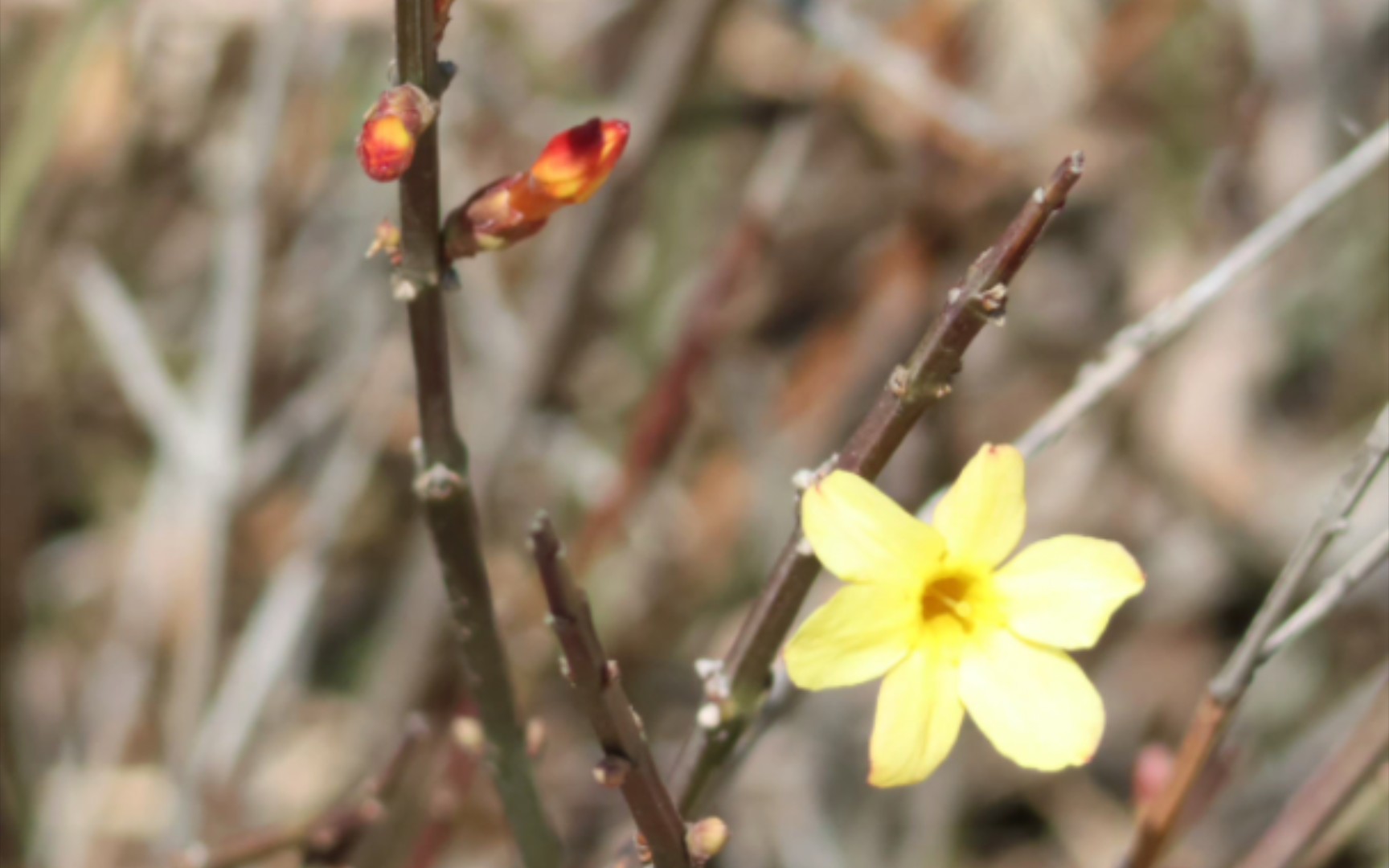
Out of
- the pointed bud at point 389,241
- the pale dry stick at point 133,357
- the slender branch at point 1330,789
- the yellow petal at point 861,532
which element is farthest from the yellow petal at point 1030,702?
the pale dry stick at point 133,357

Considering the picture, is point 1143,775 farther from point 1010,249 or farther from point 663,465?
point 663,465

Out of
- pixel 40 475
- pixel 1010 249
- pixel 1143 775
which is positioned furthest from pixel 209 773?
pixel 1010 249

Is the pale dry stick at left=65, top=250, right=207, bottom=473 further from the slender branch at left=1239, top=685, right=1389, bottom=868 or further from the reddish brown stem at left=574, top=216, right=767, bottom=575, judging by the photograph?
the slender branch at left=1239, top=685, right=1389, bottom=868

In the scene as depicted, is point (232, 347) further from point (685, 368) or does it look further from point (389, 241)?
point (389, 241)

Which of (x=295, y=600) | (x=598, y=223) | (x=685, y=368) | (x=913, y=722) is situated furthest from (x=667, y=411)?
(x=913, y=722)

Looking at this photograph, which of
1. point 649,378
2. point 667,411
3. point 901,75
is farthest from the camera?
point 649,378

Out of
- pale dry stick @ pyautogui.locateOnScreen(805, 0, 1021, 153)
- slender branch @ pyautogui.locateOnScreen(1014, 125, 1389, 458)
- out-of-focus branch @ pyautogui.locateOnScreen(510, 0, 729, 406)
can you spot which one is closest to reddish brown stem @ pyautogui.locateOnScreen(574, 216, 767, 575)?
out-of-focus branch @ pyautogui.locateOnScreen(510, 0, 729, 406)

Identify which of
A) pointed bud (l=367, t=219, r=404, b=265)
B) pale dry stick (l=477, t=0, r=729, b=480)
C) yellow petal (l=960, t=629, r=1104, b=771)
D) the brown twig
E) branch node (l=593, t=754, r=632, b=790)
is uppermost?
pale dry stick (l=477, t=0, r=729, b=480)
